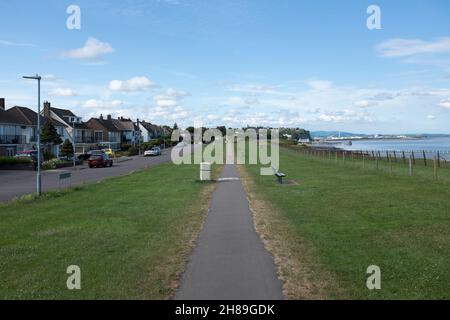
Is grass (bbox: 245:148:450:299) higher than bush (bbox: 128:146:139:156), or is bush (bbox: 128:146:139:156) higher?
bush (bbox: 128:146:139:156)

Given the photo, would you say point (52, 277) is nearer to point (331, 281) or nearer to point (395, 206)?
point (331, 281)

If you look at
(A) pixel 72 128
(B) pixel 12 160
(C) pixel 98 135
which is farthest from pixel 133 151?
(B) pixel 12 160

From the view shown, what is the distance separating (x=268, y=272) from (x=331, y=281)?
3.13ft

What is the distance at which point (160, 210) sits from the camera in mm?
14844

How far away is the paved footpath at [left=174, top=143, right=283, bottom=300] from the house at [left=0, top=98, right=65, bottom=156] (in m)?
53.0

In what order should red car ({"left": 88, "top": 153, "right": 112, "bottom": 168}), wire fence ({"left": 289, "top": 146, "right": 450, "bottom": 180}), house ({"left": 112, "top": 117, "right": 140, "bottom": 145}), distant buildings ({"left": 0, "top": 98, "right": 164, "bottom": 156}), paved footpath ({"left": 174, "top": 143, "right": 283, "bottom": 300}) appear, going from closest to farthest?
paved footpath ({"left": 174, "top": 143, "right": 283, "bottom": 300}) < wire fence ({"left": 289, "top": 146, "right": 450, "bottom": 180}) < red car ({"left": 88, "top": 153, "right": 112, "bottom": 168}) < distant buildings ({"left": 0, "top": 98, "right": 164, "bottom": 156}) < house ({"left": 112, "top": 117, "right": 140, "bottom": 145})

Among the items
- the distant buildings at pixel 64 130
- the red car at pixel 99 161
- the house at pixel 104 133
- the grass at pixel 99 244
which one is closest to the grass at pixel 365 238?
the grass at pixel 99 244

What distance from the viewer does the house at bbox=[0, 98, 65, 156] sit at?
2344 inches

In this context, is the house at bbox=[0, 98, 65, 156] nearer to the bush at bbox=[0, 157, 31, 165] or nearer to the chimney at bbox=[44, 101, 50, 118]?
the chimney at bbox=[44, 101, 50, 118]

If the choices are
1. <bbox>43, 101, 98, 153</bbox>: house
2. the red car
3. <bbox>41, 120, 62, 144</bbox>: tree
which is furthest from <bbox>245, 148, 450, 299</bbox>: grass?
<bbox>43, 101, 98, 153</bbox>: house

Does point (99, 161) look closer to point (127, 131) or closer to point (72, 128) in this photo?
point (72, 128)

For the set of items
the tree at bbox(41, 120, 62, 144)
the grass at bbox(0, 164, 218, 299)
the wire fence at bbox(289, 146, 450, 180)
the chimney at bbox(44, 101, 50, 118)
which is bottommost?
the grass at bbox(0, 164, 218, 299)

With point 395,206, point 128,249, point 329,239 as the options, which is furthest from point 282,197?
point 128,249

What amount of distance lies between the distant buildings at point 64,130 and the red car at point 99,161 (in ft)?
57.0
